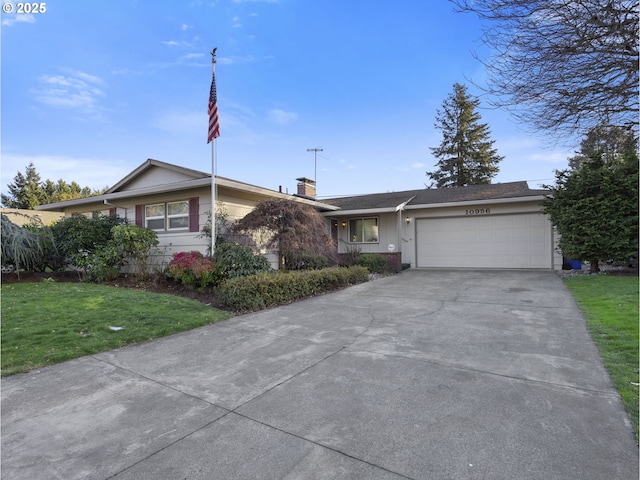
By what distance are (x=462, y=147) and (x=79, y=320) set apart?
3281cm

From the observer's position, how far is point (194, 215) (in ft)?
34.3

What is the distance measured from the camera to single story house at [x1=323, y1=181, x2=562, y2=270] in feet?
44.2

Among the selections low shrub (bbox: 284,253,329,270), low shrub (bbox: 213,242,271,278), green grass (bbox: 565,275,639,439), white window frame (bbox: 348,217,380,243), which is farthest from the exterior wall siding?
low shrub (bbox: 213,242,271,278)

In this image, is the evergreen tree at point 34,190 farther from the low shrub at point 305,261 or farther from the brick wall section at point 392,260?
the low shrub at point 305,261

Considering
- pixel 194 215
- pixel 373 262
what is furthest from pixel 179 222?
pixel 373 262

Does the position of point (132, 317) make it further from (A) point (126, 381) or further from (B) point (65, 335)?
(A) point (126, 381)

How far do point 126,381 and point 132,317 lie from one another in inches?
109

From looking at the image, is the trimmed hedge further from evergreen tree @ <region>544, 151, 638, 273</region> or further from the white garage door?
evergreen tree @ <region>544, 151, 638, 273</region>

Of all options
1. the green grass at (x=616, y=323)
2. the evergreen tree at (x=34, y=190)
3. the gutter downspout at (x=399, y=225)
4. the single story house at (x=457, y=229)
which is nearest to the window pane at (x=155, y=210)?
the single story house at (x=457, y=229)

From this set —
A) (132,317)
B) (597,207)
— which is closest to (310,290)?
(132,317)

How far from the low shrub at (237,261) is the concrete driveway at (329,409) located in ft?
10.9

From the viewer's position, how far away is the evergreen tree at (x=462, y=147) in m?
31.1

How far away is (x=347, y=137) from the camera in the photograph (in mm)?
17766

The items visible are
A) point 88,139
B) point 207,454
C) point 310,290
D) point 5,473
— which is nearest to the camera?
point 5,473
